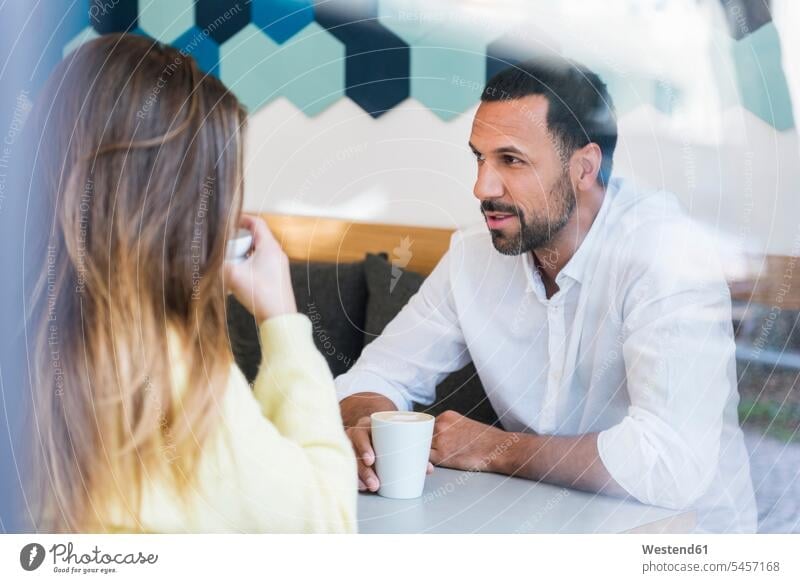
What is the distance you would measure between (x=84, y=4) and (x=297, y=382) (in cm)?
38

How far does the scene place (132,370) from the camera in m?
0.76

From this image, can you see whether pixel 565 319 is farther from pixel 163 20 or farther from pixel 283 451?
pixel 163 20

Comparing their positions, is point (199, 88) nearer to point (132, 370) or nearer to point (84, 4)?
point (84, 4)

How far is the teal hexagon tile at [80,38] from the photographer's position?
0.76 m

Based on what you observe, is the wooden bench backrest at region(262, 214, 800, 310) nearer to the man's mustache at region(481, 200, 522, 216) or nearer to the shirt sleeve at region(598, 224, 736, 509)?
the man's mustache at region(481, 200, 522, 216)

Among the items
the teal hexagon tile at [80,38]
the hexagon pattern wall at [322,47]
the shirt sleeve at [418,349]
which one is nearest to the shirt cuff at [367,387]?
the shirt sleeve at [418,349]

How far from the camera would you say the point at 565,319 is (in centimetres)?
84

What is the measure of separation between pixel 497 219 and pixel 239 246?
0.24 metres

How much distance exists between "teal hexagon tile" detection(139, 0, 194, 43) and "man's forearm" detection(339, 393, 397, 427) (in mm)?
361

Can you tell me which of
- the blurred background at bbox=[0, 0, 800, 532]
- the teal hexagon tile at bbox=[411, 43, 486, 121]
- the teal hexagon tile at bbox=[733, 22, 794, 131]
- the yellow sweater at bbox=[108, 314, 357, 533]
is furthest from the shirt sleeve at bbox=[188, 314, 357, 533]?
the teal hexagon tile at bbox=[733, 22, 794, 131]

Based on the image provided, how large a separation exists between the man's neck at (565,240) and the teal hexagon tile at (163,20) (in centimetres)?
39

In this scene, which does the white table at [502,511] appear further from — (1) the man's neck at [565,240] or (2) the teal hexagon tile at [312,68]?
(2) the teal hexagon tile at [312,68]
